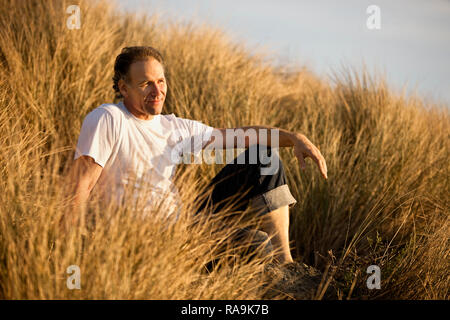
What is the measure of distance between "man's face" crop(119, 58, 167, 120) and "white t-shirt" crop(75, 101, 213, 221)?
52mm

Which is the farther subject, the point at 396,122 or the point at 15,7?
the point at 15,7

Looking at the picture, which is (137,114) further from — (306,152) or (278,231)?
(278,231)

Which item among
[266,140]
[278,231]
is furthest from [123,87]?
[278,231]

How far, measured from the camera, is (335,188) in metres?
3.76

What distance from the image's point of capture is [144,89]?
8.53 ft

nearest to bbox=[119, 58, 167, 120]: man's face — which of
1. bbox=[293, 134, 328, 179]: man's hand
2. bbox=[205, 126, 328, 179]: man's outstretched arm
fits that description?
bbox=[205, 126, 328, 179]: man's outstretched arm

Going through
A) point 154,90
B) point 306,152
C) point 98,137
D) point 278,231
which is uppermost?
point 154,90

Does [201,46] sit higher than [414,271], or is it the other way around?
[201,46]

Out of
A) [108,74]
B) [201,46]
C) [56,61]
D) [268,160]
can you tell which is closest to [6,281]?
[268,160]

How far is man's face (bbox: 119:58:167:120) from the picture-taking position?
2.58 meters

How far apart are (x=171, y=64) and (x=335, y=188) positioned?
2.57m

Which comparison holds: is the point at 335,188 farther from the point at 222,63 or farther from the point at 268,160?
the point at 222,63

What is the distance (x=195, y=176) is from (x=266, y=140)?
900 millimetres

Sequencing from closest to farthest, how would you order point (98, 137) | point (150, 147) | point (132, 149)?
point (98, 137) < point (132, 149) < point (150, 147)
